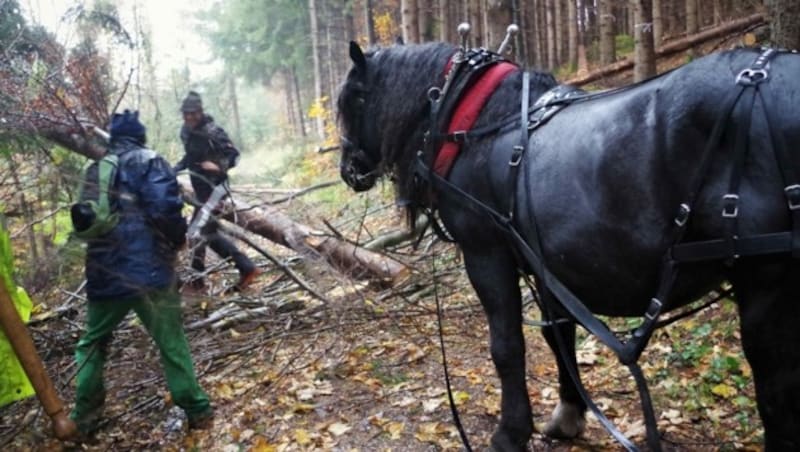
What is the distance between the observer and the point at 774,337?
1.90m

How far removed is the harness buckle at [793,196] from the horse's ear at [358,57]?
2.09 meters

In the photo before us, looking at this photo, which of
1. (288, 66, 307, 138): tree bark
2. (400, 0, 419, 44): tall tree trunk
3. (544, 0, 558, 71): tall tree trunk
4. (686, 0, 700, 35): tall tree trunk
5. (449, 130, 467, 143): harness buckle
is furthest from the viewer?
(288, 66, 307, 138): tree bark

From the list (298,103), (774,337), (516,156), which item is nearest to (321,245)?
(516,156)

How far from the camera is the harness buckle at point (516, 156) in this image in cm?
242

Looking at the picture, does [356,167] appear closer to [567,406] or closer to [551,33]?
[567,406]

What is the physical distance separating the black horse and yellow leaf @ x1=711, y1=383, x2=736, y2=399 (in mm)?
1377

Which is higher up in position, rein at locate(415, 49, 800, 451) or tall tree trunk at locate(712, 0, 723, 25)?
tall tree trunk at locate(712, 0, 723, 25)

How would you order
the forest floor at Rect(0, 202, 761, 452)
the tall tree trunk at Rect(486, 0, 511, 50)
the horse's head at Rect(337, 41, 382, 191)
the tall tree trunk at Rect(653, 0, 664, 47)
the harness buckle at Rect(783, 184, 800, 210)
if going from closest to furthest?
the harness buckle at Rect(783, 184, 800, 210), the horse's head at Rect(337, 41, 382, 191), the forest floor at Rect(0, 202, 761, 452), the tall tree trunk at Rect(486, 0, 511, 50), the tall tree trunk at Rect(653, 0, 664, 47)

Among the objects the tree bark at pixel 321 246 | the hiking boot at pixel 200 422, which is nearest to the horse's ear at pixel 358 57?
the hiking boot at pixel 200 422

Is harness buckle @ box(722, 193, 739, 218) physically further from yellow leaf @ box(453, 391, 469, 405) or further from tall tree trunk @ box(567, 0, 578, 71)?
tall tree trunk @ box(567, 0, 578, 71)

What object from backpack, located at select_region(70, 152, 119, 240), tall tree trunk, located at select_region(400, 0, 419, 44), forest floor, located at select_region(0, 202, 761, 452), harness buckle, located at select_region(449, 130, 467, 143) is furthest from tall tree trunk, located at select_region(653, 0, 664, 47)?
backpack, located at select_region(70, 152, 119, 240)

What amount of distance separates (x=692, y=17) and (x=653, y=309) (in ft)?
46.5

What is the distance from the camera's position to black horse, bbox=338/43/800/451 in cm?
180

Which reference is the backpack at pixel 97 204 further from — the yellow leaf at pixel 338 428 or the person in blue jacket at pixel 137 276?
the yellow leaf at pixel 338 428
